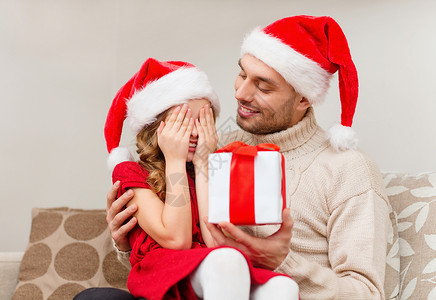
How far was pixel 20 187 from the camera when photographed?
2559 millimetres

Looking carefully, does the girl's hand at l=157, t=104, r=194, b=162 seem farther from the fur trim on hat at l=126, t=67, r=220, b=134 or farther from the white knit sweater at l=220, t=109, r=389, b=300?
the white knit sweater at l=220, t=109, r=389, b=300

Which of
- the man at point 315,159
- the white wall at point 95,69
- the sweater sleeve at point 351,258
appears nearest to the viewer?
the sweater sleeve at point 351,258

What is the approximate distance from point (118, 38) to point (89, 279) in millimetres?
1389

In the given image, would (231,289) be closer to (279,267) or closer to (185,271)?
(185,271)

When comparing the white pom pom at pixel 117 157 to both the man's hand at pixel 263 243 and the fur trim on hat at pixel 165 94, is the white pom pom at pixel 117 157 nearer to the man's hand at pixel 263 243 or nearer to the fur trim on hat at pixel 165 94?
the fur trim on hat at pixel 165 94

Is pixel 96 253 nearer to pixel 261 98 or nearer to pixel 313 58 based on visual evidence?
pixel 261 98

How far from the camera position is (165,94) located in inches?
59.7

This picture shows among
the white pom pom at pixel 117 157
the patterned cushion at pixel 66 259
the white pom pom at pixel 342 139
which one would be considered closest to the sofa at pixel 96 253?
the patterned cushion at pixel 66 259

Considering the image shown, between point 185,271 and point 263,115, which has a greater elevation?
point 263,115

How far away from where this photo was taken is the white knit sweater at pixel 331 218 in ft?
4.50

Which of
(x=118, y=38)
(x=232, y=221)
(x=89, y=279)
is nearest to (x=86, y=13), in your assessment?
(x=118, y=38)

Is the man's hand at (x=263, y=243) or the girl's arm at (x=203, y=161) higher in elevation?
the girl's arm at (x=203, y=161)

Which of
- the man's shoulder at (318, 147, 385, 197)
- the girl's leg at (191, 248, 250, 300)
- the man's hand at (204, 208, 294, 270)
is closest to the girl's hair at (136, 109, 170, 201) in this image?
the man's hand at (204, 208, 294, 270)

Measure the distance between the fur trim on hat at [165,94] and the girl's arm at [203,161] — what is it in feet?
0.26
